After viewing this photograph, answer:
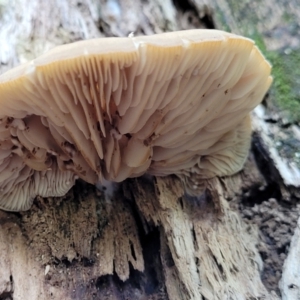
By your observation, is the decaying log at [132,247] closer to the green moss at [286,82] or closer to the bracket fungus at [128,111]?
the bracket fungus at [128,111]

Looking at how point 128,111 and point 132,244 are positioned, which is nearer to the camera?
point 128,111

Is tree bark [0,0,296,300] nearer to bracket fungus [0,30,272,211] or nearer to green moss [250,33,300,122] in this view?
bracket fungus [0,30,272,211]

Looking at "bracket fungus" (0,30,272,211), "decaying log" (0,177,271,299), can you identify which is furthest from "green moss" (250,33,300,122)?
"decaying log" (0,177,271,299)

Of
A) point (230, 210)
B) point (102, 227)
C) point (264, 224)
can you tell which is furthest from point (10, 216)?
point (264, 224)

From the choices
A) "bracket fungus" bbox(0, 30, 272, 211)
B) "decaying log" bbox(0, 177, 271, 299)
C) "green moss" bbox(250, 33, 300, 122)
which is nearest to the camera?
"bracket fungus" bbox(0, 30, 272, 211)

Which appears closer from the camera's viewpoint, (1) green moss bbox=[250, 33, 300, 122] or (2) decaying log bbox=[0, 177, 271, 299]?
(2) decaying log bbox=[0, 177, 271, 299]

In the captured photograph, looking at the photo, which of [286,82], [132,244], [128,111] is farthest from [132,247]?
[286,82]

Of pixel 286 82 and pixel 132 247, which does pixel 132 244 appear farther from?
pixel 286 82
